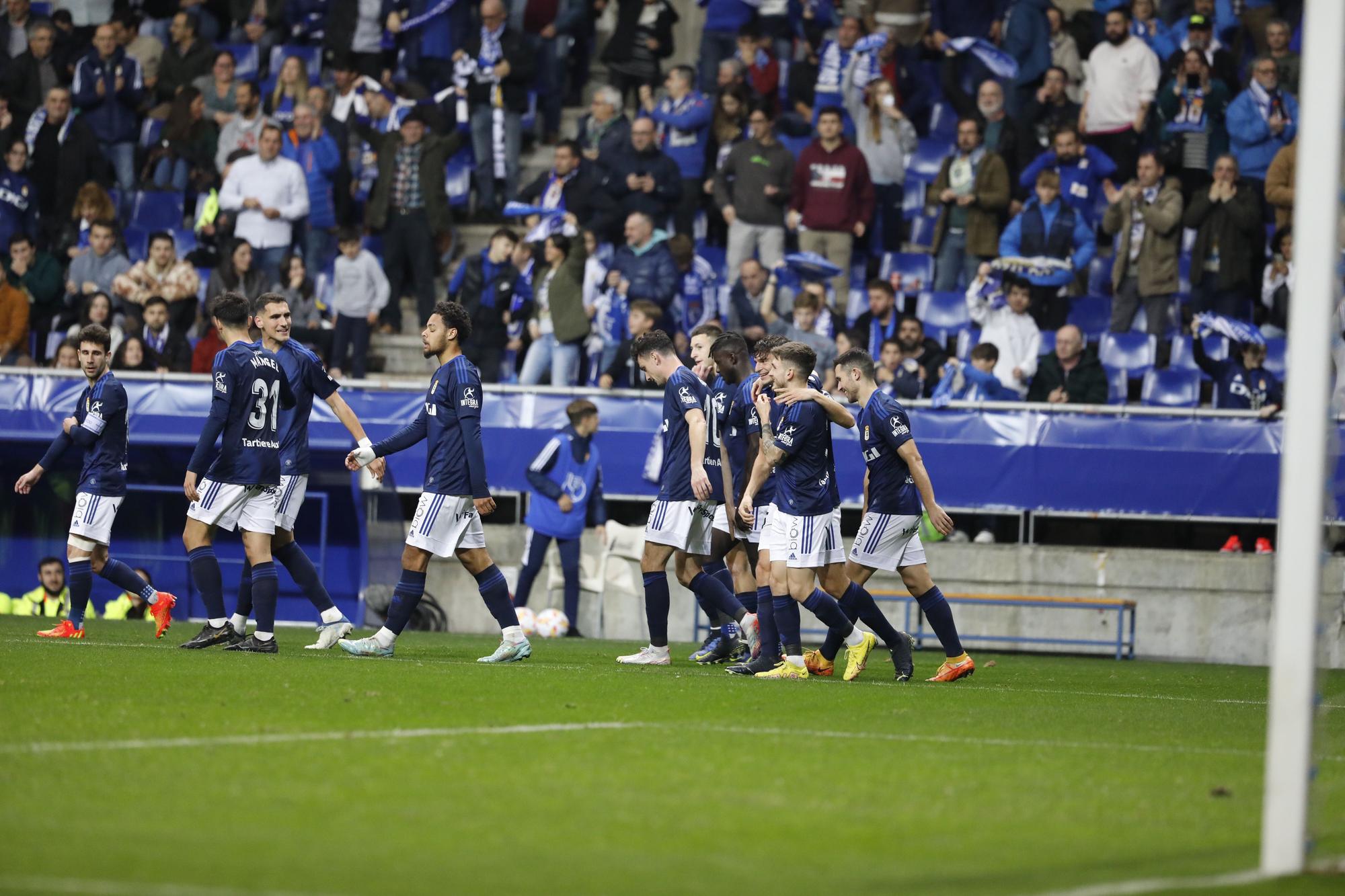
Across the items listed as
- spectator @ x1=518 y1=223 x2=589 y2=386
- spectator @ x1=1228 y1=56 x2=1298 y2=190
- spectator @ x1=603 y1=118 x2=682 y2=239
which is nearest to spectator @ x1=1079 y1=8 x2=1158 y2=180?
spectator @ x1=1228 y1=56 x2=1298 y2=190

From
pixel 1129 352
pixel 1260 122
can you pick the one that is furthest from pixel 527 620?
pixel 1260 122

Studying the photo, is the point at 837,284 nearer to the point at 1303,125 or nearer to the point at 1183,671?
the point at 1183,671

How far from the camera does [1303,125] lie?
5535mm

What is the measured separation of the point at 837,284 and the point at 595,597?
504 centimetres

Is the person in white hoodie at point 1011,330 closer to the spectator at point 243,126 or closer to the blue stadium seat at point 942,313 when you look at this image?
the blue stadium seat at point 942,313

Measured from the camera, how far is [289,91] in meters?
22.9

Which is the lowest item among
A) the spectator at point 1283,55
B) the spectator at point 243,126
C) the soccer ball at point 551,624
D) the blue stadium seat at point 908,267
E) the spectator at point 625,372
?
the soccer ball at point 551,624

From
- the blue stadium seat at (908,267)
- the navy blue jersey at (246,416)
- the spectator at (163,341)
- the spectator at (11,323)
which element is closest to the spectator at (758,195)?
the blue stadium seat at (908,267)

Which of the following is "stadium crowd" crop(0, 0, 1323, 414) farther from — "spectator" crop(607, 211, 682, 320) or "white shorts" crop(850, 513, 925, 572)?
"white shorts" crop(850, 513, 925, 572)

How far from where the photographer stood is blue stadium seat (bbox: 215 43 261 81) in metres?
24.5

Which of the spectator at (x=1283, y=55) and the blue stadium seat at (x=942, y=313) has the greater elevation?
the spectator at (x=1283, y=55)

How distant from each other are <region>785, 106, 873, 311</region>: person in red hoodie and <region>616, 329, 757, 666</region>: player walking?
7.89m

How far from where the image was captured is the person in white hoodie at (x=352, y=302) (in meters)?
20.0

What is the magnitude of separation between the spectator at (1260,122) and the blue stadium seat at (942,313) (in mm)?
3441
